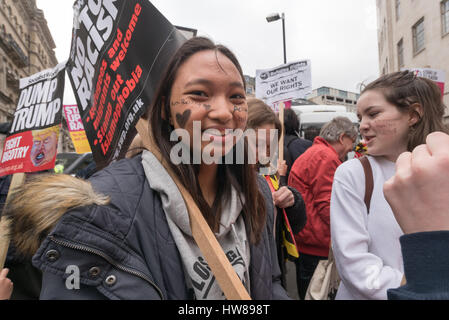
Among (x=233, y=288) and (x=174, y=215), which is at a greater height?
(x=174, y=215)

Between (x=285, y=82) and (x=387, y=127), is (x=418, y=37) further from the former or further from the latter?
(x=387, y=127)

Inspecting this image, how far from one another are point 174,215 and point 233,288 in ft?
1.04

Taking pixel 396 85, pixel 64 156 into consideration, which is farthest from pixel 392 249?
pixel 64 156

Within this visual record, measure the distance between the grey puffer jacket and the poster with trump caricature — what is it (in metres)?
1.53

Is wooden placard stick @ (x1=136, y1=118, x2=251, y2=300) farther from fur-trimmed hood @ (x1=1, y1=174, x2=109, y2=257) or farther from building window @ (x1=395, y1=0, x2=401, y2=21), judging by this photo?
building window @ (x1=395, y1=0, x2=401, y2=21)

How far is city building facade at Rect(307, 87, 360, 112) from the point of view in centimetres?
6643

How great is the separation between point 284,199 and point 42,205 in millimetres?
1491

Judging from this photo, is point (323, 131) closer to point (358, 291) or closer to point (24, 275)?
point (358, 291)

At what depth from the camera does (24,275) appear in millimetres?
2062

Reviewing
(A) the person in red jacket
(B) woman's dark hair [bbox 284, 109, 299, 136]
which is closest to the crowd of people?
(A) the person in red jacket

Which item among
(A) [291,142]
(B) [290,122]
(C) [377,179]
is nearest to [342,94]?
(B) [290,122]

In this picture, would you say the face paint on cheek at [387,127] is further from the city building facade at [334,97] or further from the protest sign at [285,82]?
the city building facade at [334,97]

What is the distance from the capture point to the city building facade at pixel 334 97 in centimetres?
6643

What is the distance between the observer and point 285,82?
182 inches
